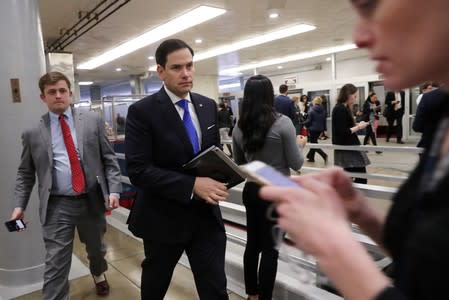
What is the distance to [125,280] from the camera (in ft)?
9.95

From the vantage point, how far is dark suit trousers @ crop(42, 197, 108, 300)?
2195 mm

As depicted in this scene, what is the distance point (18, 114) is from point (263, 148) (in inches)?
81.9

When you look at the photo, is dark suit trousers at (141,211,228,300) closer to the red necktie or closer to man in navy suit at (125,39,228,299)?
man in navy suit at (125,39,228,299)

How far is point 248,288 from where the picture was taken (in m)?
2.42

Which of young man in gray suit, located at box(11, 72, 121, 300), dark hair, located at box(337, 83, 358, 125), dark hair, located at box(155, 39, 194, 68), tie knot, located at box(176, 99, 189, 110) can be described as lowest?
young man in gray suit, located at box(11, 72, 121, 300)

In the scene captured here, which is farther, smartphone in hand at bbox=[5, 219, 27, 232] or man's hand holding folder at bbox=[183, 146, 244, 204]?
smartphone in hand at bbox=[5, 219, 27, 232]

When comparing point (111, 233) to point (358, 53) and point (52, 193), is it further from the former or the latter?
point (358, 53)

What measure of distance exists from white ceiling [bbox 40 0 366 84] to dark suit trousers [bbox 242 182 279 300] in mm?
4541

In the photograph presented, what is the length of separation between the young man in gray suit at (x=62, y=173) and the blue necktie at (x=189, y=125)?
2.88ft

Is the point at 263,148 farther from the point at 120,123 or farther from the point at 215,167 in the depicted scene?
the point at 120,123

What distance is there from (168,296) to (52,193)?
3.81ft

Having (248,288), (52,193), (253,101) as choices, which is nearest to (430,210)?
(253,101)

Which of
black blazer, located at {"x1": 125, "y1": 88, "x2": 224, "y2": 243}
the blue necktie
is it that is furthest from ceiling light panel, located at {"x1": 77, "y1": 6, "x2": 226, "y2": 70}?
black blazer, located at {"x1": 125, "y1": 88, "x2": 224, "y2": 243}

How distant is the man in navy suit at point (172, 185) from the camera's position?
5.72 ft
